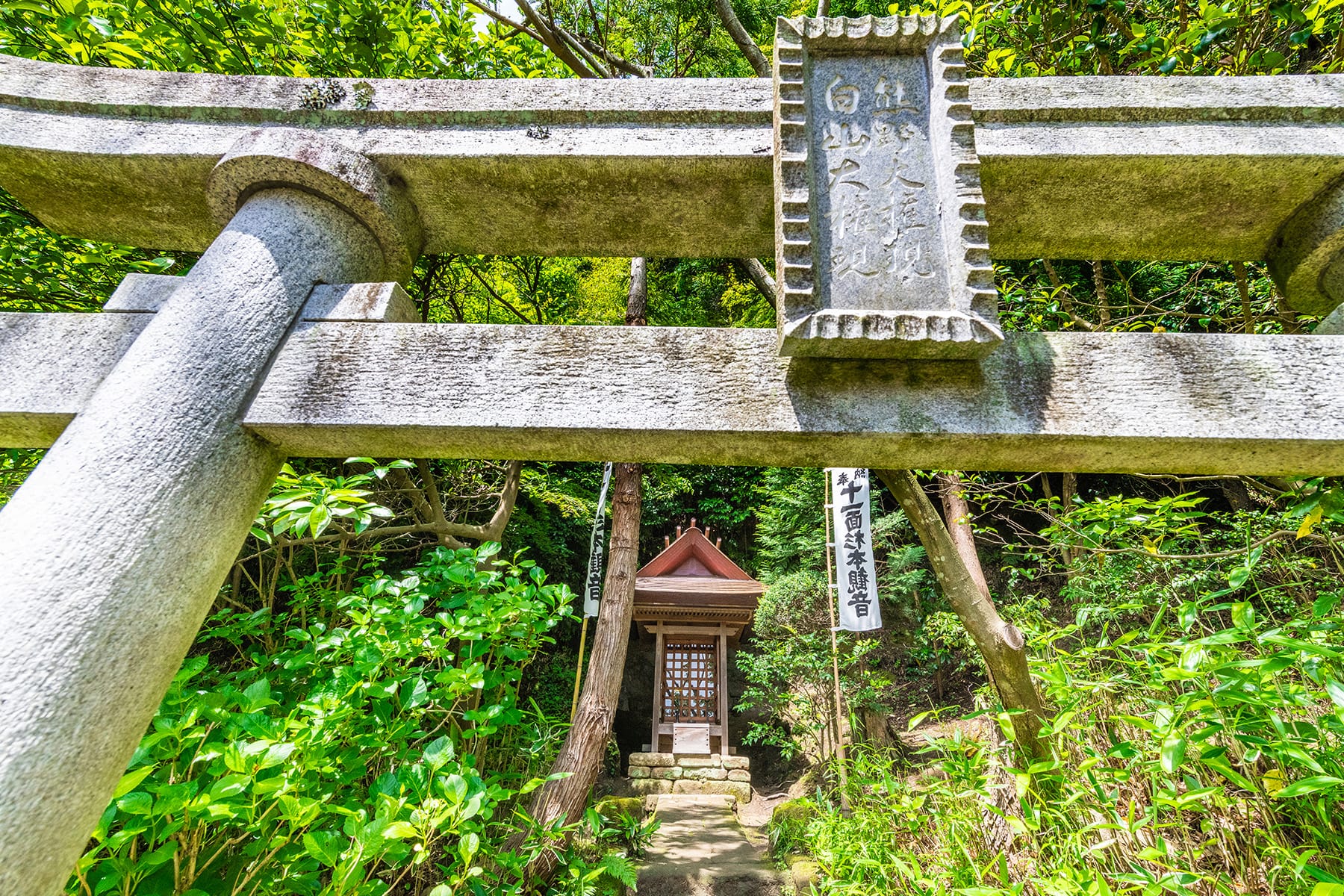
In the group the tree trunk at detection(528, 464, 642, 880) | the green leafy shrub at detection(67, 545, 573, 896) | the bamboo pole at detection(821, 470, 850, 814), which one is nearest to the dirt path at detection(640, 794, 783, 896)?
the bamboo pole at detection(821, 470, 850, 814)

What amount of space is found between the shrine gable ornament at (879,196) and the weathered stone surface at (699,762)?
27.0 ft

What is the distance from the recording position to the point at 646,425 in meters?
1.22

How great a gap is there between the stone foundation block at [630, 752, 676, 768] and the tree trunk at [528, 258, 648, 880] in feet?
14.9

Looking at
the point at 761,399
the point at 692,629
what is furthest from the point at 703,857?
the point at 761,399

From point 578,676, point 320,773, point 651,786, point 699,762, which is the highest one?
Result: point 578,676

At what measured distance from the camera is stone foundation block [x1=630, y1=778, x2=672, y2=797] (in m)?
7.80

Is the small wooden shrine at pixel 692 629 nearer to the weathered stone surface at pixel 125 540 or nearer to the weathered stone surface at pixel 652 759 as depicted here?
the weathered stone surface at pixel 652 759

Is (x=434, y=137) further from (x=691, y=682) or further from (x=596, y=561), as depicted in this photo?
(x=691, y=682)

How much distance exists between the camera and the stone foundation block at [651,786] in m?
7.80

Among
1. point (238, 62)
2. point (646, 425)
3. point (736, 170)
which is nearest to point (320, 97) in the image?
point (736, 170)

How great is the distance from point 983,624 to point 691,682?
7605 millimetres

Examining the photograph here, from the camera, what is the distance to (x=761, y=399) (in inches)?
48.5

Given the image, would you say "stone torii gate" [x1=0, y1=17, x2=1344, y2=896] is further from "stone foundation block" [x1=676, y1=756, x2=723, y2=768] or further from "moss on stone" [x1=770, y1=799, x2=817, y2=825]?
"stone foundation block" [x1=676, y1=756, x2=723, y2=768]

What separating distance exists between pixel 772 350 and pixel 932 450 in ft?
1.31
